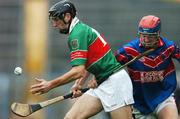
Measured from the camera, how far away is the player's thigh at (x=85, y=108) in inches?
371

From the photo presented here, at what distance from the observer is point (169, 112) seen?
984cm

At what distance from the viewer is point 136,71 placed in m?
9.88

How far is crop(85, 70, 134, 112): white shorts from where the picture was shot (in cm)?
940

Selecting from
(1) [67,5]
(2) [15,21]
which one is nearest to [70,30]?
(1) [67,5]

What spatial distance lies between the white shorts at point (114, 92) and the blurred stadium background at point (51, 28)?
667 cm

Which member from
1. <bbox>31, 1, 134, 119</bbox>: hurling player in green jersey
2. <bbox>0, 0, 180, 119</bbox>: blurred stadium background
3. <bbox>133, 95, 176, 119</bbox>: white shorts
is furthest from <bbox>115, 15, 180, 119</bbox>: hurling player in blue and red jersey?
<bbox>0, 0, 180, 119</bbox>: blurred stadium background

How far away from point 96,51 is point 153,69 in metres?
0.86

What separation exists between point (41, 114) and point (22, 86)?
1.77 ft

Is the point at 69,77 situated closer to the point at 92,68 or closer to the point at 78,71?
the point at 78,71

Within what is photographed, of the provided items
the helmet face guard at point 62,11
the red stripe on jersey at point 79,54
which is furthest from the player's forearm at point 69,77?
the helmet face guard at point 62,11

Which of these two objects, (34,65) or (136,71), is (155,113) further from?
(34,65)

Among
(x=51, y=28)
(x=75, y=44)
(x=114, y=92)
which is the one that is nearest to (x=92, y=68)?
(x=114, y=92)

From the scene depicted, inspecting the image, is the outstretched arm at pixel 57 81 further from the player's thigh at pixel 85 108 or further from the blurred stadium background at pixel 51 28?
the blurred stadium background at pixel 51 28

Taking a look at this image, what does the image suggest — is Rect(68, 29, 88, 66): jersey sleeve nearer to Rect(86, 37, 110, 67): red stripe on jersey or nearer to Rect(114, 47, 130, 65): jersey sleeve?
Rect(86, 37, 110, 67): red stripe on jersey
